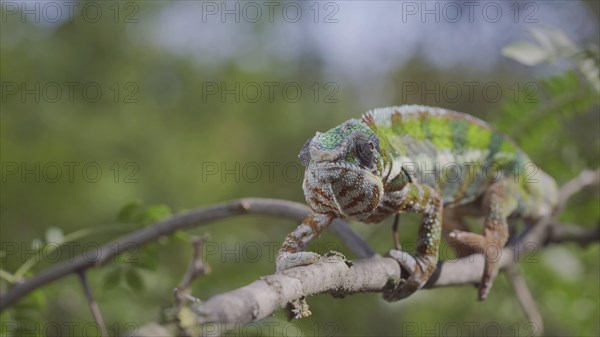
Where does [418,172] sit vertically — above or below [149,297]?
above

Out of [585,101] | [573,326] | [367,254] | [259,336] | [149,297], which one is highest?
[585,101]

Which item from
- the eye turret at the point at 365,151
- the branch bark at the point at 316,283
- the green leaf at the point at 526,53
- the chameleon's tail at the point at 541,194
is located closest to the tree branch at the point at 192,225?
the branch bark at the point at 316,283

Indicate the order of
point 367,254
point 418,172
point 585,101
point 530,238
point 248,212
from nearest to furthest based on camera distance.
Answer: point 367,254, point 248,212, point 418,172, point 530,238, point 585,101

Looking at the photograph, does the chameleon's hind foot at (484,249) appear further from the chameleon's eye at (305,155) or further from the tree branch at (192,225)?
the chameleon's eye at (305,155)

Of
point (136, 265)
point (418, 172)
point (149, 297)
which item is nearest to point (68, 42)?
point (149, 297)

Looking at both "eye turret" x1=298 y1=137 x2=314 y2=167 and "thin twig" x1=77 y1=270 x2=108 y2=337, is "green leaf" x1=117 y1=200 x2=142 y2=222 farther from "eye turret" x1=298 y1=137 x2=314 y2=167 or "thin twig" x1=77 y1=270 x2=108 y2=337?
"eye turret" x1=298 y1=137 x2=314 y2=167

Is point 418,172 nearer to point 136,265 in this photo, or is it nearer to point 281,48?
point 136,265

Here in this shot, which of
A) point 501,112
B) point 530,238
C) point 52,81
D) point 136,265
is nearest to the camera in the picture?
point 136,265

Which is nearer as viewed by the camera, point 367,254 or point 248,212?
point 367,254
